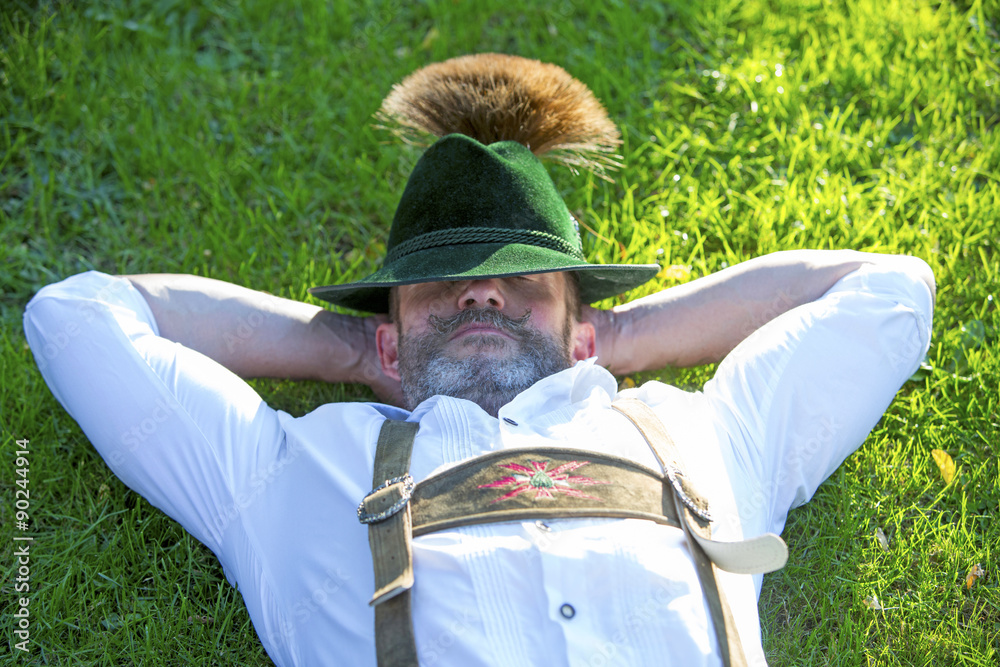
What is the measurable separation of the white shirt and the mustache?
232mm

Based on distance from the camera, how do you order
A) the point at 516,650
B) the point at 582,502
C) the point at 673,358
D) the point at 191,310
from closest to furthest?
the point at 516,650, the point at 582,502, the point at 191,310, the point at 673,358

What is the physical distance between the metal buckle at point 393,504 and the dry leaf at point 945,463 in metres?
2.13

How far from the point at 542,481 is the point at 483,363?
55 centimetres

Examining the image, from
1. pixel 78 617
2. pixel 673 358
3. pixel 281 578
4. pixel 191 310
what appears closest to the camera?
pixel 281 578

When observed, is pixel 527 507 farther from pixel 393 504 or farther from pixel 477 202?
pixel 477 202

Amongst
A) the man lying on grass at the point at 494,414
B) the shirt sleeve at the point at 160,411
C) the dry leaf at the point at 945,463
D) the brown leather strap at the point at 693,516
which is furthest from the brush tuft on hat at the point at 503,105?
the dry leaf at the point at 945,463

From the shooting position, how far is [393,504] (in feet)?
7.03

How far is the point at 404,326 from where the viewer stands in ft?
9.20

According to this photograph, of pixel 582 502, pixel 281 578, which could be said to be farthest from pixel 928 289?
pixel 281 578

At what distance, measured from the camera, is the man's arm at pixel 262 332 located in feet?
9.44

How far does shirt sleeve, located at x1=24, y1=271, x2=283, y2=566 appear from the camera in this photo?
250 centimetres

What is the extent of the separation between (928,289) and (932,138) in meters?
1.38

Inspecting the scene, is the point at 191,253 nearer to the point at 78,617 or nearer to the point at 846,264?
the point at 78,617

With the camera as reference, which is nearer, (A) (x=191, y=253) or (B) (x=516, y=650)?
(B) (x=516, y=650)
